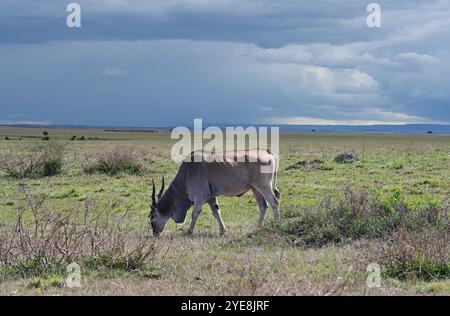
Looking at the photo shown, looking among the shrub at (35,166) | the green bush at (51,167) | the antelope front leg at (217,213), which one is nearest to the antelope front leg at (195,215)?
the antelope front leg at (217,213)

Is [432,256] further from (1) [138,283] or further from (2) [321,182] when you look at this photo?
(2) [321,182]

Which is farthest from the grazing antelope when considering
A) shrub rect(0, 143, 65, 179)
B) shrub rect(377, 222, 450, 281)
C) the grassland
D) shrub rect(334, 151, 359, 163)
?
shrub rect(334, 151, 359, 163)

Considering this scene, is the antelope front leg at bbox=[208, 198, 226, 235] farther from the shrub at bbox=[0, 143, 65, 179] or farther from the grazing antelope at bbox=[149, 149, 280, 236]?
the shrub at bbox=[0, 143, 65, 179]

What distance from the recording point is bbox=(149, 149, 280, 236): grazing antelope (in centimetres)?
1570

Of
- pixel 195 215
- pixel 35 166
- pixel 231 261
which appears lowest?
pixel 231 261

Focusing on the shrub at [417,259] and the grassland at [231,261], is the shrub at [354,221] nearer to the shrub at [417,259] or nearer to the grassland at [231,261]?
the grassland at [231,261]

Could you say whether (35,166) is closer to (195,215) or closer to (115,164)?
(115,164)

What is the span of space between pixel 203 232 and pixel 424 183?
11.6 meters

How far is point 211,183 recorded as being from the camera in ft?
51.6

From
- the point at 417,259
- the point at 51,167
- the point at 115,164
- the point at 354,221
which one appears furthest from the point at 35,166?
the point at 417,259

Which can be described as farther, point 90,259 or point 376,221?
point 376,221

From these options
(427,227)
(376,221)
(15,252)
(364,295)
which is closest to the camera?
(364,295)

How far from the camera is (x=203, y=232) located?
50.8 ft
